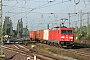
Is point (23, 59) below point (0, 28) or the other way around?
below

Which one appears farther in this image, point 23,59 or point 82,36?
point 82,36

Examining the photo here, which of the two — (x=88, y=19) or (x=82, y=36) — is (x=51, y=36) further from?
(x=82, y=36)

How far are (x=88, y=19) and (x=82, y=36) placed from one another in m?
7.19

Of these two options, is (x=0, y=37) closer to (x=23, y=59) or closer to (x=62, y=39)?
(x=23, y=59)

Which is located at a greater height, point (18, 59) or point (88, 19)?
point (88, 19)

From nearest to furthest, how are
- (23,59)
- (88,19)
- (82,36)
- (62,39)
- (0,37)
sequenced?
(23,59) → (0,37) → (62,39) → (88,19) → (82,36)

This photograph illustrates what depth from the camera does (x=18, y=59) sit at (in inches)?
697

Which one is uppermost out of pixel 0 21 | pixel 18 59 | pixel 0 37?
pixel 0 21

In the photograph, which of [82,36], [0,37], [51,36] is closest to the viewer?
[0,37]

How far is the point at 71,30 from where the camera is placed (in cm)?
3091

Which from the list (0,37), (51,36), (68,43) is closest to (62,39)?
(68,43)

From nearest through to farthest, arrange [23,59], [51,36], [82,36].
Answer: [23,59], [51,36], [82,36]

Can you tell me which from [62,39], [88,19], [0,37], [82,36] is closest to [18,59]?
[0,37]

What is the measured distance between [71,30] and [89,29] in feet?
71.0
